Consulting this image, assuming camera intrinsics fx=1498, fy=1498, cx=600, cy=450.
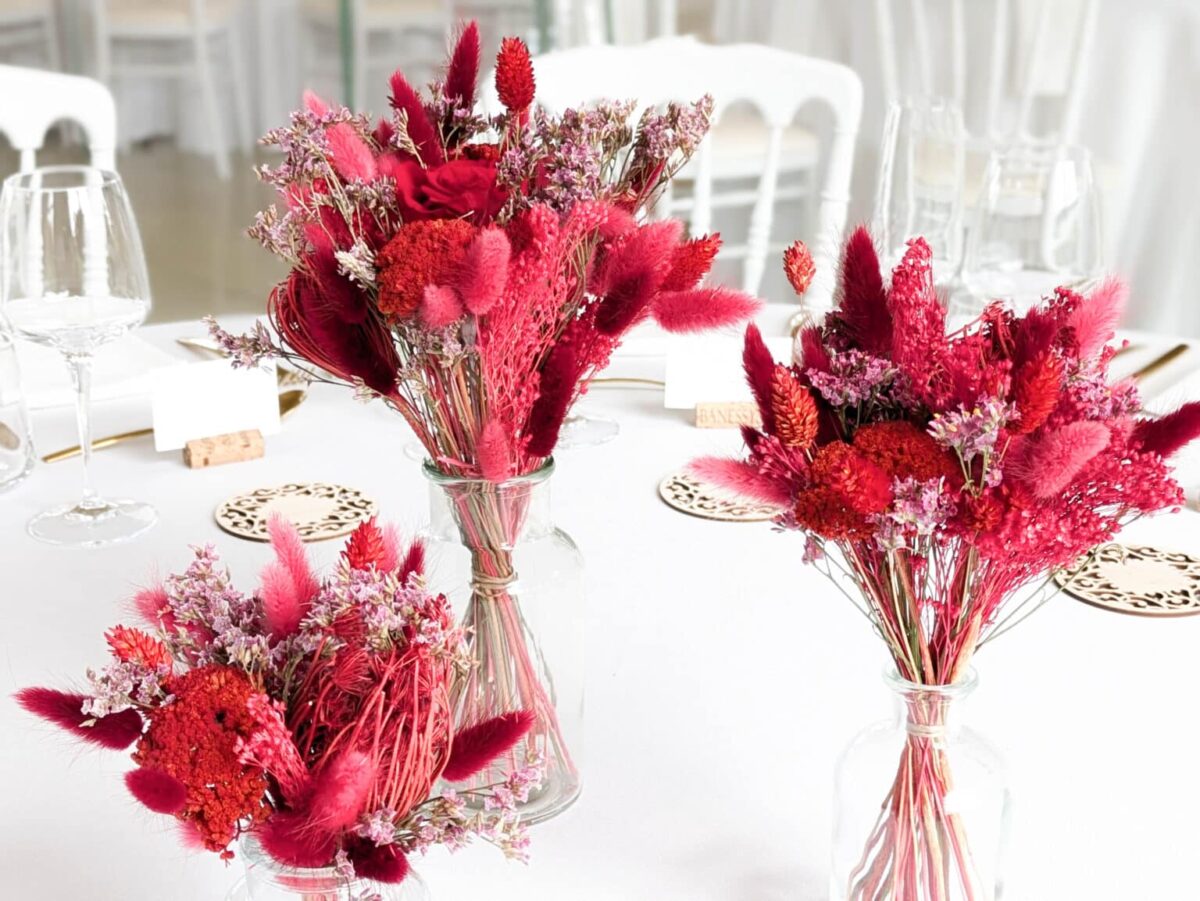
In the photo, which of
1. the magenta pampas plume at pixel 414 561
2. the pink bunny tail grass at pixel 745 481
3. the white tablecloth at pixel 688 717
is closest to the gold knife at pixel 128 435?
the white tablecloth at pixel 688 717

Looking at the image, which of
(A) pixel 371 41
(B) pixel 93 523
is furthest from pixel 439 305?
(A) pixel 371 41

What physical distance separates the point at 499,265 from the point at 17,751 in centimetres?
44

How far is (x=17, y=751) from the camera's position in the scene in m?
0.85

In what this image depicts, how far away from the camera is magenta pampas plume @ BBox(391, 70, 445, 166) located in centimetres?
74

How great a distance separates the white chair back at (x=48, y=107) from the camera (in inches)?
76.5

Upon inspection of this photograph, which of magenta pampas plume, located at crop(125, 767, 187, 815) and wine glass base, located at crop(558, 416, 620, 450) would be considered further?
wine glass base, located at crop(558, 416, 620, 450)

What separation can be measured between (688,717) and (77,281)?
1.98 feet

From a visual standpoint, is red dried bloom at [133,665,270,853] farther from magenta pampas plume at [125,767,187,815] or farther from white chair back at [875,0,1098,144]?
white chair back at [875,0,1098,144]

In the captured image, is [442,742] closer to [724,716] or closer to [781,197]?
[724,716]

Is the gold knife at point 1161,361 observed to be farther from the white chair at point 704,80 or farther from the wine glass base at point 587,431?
the white chair at point 704,80

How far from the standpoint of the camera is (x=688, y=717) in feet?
2.95

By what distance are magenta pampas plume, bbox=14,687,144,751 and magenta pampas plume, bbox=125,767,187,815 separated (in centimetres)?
4

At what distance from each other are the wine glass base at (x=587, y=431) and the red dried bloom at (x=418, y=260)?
2.14 ft

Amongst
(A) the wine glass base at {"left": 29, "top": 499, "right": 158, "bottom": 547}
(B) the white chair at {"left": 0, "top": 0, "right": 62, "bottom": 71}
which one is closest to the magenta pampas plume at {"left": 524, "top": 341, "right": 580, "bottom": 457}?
(A) the wine glass base at {"left": 29, "top": 499, "right": 158, "bottom": 547}
